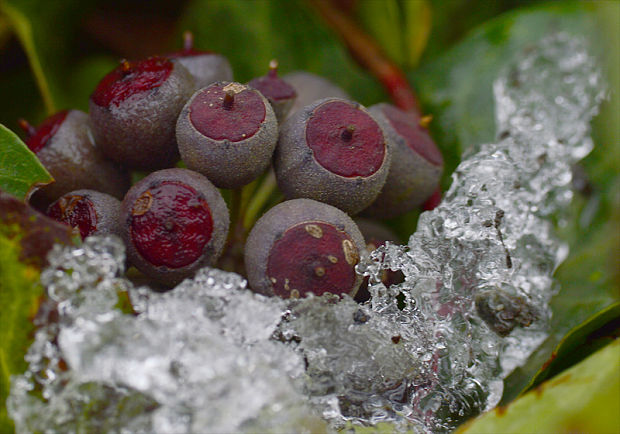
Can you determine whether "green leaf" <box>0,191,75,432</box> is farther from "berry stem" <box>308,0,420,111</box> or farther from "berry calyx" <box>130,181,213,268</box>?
"berry stem" <box>308,0,420,111</box>

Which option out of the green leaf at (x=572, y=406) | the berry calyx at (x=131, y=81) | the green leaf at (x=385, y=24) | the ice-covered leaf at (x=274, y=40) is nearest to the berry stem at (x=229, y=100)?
the berry calyx at (x=131, y=81)

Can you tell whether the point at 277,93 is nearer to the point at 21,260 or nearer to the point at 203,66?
the point at 203,66

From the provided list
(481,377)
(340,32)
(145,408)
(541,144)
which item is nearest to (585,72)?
(541,144)

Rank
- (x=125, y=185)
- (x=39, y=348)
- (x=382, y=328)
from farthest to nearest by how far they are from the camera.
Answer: (x=125, y=185), (x=382, y=328), (x=39, y=348)

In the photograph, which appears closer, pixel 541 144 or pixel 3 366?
pixel 3 366

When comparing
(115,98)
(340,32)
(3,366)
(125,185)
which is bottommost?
(3,366)

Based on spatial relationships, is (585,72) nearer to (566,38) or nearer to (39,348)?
(566,38)

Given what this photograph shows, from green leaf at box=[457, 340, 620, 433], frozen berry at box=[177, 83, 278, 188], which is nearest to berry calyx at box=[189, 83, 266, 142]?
frozen berry at box=[177, 83, 278, 188]

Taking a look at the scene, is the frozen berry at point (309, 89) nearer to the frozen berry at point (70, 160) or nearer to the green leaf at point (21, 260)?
the frozen berry at point (70, 160)
